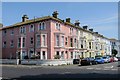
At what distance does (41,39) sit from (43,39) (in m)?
0.54

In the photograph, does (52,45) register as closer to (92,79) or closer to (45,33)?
(45,33)

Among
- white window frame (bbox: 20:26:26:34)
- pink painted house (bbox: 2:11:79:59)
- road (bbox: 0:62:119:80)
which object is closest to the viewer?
road (bbox: 0:62:119:80)

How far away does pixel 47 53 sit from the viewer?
179 ft

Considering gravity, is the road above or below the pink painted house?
below

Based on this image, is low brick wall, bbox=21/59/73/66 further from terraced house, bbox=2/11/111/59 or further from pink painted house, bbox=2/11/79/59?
pink painted house, bbox=2/11/79/59

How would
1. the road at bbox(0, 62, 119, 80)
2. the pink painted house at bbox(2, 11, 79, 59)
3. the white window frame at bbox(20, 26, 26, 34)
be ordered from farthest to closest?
1. the white window frame at bbox(20, 26, 26, 34)
2. the pink painted house at bbox(2, 11, 79, 59)
3. the road at bbox(0, 62, 119, 80)

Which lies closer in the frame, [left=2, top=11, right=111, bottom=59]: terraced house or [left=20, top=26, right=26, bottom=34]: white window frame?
[left=2, top=11, right=111, bottom=59]: terraced house

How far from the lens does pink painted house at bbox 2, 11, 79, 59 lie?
54406mm

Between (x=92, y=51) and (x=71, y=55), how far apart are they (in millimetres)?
18866

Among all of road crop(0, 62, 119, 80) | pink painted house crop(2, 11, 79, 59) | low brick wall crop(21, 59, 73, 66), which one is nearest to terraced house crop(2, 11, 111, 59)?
pink painted house crop(2, 11, 79, 59)

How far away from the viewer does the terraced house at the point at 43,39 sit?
54.4 meters

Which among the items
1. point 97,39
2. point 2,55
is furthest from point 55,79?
point 97,39

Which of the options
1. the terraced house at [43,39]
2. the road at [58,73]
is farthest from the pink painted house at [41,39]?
the road at [58,73]

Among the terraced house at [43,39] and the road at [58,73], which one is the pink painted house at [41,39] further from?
the road at [58,73]
